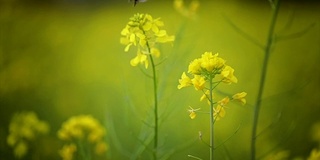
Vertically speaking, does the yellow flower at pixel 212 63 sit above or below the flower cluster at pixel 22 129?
below

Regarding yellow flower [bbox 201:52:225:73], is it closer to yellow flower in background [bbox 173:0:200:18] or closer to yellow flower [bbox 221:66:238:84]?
yellow flower [bbox 221:66:238:84]

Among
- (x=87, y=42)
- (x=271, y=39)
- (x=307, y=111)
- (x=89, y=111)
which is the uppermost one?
(x=87, y=42)

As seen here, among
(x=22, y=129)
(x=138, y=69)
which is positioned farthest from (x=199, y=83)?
(x=138, y=69)

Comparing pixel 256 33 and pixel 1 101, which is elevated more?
pixel 256 33

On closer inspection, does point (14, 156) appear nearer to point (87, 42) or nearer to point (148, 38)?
point (148, 38)

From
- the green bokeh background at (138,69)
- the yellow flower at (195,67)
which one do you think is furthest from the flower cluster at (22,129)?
the yellow flower at (195,67)

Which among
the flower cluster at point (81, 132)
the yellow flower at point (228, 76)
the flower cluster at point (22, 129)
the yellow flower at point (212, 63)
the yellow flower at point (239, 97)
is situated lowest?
the yellow flower at point (239, 97)

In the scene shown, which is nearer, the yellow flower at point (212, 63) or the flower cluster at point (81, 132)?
the yellow flower at point (212, 63)

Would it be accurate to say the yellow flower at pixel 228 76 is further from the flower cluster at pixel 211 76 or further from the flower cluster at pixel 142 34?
the flower cluster at pixel 142 34

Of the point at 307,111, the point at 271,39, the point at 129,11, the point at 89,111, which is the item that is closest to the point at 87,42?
the point at 129,11

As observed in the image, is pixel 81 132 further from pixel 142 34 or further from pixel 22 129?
pixel 142 34
